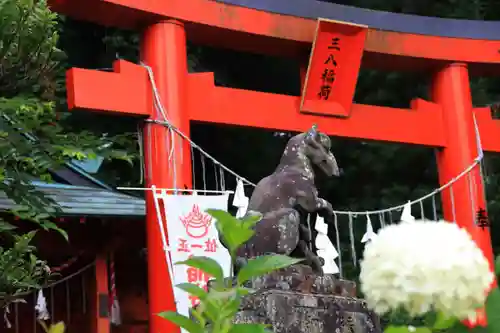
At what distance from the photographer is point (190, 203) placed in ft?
17.5

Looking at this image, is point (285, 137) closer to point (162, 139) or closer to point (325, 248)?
point (325, 248)

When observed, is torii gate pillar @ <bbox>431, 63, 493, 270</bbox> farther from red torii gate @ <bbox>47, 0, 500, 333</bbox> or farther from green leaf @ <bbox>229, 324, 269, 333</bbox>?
green leaf @ <bbox>229, 324, 269, 333</bbox>

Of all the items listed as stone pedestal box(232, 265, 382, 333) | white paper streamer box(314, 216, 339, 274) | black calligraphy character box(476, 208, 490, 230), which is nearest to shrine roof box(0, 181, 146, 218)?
→ white paper streamer box(314, 216, 339, 274)

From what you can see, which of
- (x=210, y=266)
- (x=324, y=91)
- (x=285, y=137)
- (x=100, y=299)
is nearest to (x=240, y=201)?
(x=324, y=91)

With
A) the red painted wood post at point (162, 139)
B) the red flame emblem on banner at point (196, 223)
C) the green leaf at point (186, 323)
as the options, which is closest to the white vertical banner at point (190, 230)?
the red flame emblem on banner at point (196, 223)

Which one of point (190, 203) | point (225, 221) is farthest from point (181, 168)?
point (225, 221)

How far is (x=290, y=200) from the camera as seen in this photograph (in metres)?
4.46

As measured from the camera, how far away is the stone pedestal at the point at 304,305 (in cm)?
388

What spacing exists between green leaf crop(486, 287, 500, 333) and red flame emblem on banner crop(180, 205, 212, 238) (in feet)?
14.3

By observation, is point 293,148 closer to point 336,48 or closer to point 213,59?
point 336,48

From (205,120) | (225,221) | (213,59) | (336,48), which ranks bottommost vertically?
(225,221)

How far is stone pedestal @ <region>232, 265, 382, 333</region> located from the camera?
388 cm

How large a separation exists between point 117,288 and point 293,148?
3.07 meters

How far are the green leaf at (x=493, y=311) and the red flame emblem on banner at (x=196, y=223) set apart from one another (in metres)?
4.35
